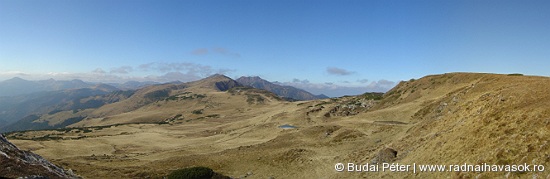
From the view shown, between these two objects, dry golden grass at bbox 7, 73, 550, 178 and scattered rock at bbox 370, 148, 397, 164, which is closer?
dry golden grass at bbox 7, 73, 550, 178

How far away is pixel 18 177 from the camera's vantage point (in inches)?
580

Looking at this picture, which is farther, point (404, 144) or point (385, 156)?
point (404, 144)

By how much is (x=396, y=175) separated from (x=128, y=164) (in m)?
31.7

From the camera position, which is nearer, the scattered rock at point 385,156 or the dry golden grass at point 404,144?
the dry golden grass at point 404,144

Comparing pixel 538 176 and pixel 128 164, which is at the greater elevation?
pixel 538 176

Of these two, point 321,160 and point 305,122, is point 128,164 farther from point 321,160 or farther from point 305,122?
Answer: point 305,122

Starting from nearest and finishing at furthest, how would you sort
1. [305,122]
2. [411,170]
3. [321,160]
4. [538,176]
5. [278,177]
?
[538,176] < [411,170] < [278,177] < [321,160] < [305,122]

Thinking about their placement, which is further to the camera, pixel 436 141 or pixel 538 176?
pixel 436 141

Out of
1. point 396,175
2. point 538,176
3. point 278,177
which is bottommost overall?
point 278,177

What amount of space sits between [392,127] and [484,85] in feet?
52.2

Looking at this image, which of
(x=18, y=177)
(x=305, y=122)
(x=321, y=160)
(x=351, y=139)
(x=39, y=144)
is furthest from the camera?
(x=305, y=122)

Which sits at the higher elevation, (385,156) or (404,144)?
(404,144)

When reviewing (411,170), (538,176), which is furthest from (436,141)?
(538,176)

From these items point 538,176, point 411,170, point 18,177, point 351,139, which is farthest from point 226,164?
point 538,176
